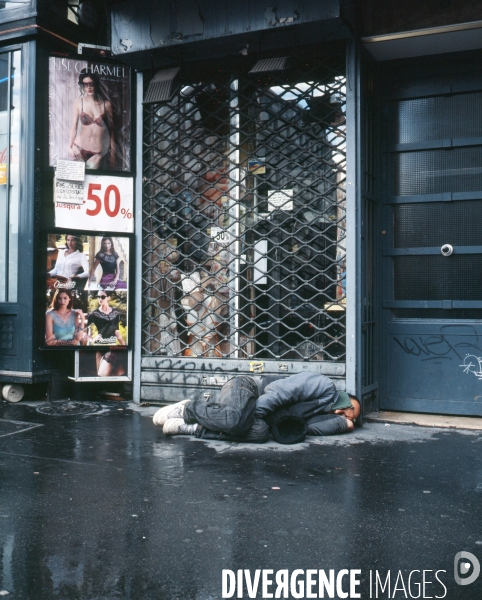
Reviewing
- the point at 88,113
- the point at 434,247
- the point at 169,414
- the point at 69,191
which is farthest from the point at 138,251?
the point at 434,247

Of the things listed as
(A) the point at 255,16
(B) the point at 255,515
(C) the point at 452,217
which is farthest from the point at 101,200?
(B) the point at 255,515

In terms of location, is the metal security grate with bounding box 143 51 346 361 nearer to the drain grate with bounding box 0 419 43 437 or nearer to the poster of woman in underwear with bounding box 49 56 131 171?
the poster of woman in underwear with bounding box 49 56 131 171

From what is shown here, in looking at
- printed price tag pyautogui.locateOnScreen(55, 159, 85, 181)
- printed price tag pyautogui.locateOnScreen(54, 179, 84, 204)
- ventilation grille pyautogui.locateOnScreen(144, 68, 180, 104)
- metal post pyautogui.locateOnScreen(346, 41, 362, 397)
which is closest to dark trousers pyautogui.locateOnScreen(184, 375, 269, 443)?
metal post pyautogui.locateOnScreen(346, 41, 362, 397)

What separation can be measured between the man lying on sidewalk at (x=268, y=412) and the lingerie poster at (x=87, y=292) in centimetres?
154

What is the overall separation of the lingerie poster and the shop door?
2.93m

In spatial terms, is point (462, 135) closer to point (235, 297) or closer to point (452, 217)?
point (452, 217)

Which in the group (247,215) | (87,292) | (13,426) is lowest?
(13,426)

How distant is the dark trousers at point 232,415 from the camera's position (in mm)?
5410

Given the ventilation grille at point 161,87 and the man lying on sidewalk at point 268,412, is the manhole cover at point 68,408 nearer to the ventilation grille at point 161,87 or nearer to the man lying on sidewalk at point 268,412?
the man lying on sidewalk at point 268,412

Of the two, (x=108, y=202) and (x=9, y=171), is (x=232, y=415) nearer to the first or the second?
(x=108, y=202)

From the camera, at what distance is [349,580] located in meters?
2.98

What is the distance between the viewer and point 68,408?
272 inches

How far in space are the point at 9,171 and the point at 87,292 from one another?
1641 mm

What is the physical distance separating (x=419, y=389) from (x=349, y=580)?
383 cm
